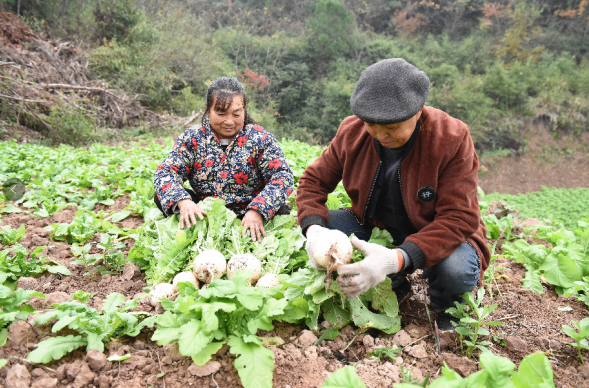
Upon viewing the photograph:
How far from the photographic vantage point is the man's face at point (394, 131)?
187cm

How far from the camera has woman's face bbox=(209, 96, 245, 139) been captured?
9.10ft

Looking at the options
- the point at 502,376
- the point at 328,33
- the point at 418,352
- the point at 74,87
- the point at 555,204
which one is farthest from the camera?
the point at 328,33

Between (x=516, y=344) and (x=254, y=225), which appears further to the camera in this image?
(x=254, y=225)

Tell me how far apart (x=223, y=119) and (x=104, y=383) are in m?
1.85

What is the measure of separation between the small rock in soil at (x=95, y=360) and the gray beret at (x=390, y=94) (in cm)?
157

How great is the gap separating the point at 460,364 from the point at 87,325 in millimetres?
1691

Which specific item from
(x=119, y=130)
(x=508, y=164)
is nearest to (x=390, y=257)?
(x=119, y=130)

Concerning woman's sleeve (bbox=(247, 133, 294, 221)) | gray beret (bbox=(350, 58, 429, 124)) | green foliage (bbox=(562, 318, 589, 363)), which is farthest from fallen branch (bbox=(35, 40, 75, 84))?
green foliage (bbox=(562, 318, 589, 363))

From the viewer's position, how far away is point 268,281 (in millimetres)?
2201

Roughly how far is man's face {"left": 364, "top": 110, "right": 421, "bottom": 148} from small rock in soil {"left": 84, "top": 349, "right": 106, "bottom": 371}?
1603 mm

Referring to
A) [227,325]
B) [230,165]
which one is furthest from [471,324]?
[230,165]

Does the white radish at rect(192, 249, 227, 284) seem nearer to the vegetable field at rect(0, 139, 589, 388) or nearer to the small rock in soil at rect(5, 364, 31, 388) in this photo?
the vegetable field at rect(0, 139, 589, 388)

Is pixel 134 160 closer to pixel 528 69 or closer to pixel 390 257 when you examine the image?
pixel 390 257

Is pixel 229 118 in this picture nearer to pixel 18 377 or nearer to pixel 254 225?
pixel 254 225
